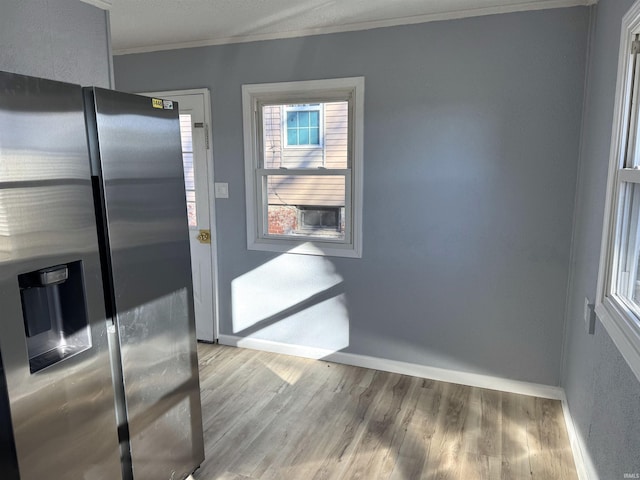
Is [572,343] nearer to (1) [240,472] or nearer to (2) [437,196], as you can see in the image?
(2) [437,196]

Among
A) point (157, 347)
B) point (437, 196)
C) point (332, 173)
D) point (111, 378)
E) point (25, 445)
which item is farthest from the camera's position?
point (332, 173)

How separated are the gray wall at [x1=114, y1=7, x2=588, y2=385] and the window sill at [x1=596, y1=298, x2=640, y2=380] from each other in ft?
3.05

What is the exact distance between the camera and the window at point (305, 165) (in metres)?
3.08

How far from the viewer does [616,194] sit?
1.86 metres

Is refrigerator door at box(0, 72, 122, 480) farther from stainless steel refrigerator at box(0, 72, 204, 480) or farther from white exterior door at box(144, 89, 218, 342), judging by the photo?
white exterior door at box(144, 89, 218, 342)

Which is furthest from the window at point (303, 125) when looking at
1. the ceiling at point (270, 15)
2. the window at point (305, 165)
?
the ceiling at point (270, 15)

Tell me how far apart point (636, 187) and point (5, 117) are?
7.16 ft

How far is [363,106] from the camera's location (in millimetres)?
2971

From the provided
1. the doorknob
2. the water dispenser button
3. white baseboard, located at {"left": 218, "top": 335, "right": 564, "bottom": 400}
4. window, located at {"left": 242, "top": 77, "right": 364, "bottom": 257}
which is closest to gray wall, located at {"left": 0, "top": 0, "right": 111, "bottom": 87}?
the water dispenser button

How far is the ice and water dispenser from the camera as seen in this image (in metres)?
1.40

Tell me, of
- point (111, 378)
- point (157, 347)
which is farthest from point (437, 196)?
point (111, 378)

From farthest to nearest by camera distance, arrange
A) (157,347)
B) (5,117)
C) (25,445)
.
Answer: (157,347), (25,445), (5,117)

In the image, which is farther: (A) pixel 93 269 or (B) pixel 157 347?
(B) pixel 157 347

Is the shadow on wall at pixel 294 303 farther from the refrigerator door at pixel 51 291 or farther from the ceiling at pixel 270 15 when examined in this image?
the refrigerator door at pixel 51 291
